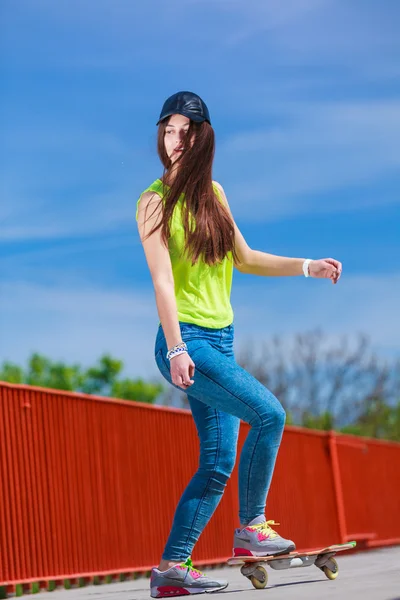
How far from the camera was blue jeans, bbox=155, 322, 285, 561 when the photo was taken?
3951 mm

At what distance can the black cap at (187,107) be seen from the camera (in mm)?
4254

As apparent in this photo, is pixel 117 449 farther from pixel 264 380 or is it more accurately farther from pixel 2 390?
pixel 264 380

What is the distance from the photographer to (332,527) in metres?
16.8

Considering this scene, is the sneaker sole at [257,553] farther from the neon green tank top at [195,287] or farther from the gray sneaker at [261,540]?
the neon green tank top at [195,287]

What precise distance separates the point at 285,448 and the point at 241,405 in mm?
11051

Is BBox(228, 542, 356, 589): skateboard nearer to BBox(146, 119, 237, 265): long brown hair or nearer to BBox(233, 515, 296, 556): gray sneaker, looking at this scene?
BBox(233, 515, 296, 556): gray sneaker

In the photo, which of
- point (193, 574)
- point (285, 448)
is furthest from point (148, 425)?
point (193, 574)

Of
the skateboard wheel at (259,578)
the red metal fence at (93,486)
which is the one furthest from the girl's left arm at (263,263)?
the red metal fence at (93,486)

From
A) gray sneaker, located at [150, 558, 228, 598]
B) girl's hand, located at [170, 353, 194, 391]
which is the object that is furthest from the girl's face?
gray sneaker, located at [150, 558, 228, 598]

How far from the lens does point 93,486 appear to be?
9.61m

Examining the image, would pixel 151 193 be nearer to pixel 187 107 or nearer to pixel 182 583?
pixel 187 107

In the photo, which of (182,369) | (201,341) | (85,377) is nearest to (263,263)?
(201,341)

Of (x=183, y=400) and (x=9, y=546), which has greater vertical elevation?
(x=183, y=400)

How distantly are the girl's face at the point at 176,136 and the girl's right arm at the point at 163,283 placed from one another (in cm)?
28
